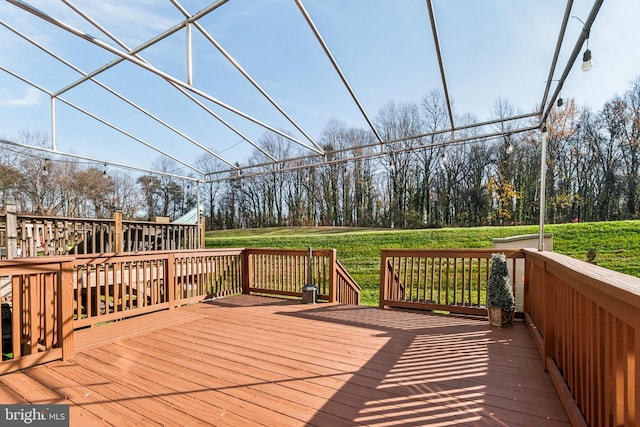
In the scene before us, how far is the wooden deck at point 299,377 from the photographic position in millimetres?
1962

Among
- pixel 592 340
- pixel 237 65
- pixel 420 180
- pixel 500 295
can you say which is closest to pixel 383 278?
pixel 500 295

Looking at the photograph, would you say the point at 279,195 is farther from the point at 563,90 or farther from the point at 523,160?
the point at 563,90

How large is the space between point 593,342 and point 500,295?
8.18ft

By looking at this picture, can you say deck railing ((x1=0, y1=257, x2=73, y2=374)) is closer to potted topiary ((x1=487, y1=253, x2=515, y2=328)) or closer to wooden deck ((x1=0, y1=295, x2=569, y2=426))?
wooden deck ((x1=0, y1=295, x2=569, y2=426))

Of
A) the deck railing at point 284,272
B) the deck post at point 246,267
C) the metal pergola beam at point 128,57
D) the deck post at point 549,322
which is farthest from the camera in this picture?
the deck post at point 246,267

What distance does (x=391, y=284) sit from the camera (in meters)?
5.04

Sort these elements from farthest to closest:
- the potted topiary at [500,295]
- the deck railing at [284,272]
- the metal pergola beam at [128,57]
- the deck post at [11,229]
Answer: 1. the deck railing at [284,272]
2. the deck post at [11,229]
3. the potted topiary at [500,295]
4. the metal pergola beam at [128,57]

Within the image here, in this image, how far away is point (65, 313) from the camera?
292 cm

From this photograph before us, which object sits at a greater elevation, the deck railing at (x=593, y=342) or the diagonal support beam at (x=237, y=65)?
the diagonal support beam at (x=237, y=65)

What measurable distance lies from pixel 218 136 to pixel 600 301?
24.6 ft

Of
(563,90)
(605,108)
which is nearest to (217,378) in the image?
(563,90)

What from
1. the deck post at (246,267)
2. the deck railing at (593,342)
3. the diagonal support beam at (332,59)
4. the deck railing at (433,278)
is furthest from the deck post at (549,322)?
the deck post at (246,267)

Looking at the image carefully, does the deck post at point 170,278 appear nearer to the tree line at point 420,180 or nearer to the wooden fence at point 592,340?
the wooden fence at point 592,340

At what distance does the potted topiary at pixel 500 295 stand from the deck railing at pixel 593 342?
1154 mm
